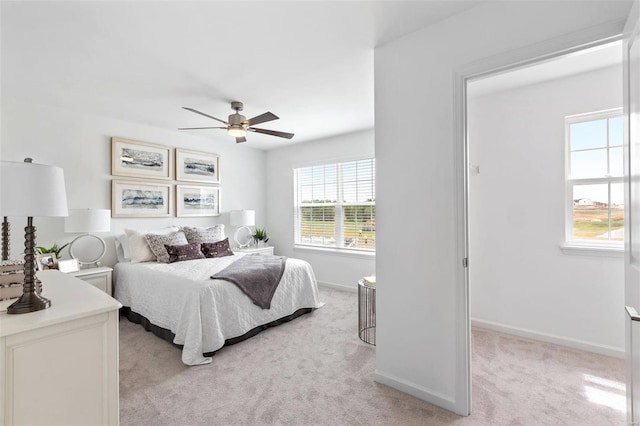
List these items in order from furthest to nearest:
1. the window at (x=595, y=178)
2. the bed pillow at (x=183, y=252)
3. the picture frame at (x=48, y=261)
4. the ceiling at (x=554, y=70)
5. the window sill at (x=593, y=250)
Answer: the bed pillow at (x=183, y=252), the picture frame at (x=48, y=261), the window at (x=595, y=178), the window sill at (x=593, y=250), the ceiling at (x=554, y=70)

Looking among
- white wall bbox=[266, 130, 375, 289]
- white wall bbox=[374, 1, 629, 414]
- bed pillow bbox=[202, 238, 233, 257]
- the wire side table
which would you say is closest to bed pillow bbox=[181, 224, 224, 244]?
bed pillow bbox=[202, 238, 233, 257]

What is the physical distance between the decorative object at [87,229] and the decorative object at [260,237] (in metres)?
2.38

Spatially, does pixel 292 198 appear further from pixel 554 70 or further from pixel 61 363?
pixel 61 363

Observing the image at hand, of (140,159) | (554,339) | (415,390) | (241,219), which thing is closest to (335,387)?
(415,390)

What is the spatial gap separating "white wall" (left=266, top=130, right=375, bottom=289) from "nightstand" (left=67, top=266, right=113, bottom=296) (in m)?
2.81

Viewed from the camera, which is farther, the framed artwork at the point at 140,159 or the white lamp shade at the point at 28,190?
the framed artwork at the point at 140,159

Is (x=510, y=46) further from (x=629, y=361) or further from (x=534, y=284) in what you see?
(x=534, y=284)

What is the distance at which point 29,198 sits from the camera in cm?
126

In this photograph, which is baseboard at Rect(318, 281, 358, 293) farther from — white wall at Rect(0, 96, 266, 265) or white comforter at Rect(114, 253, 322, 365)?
white wall at Rect(0, 96, 266, 265)

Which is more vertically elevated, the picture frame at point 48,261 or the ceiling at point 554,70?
the ceiling at point 554,70

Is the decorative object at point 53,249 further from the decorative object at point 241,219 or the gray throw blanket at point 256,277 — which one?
the decorative object at point 241,219

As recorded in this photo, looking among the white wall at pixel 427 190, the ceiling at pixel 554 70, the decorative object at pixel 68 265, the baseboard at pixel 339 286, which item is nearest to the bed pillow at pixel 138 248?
the decorative object at pixel 68 265

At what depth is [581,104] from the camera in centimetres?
276

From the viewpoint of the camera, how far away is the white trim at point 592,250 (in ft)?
8.50
